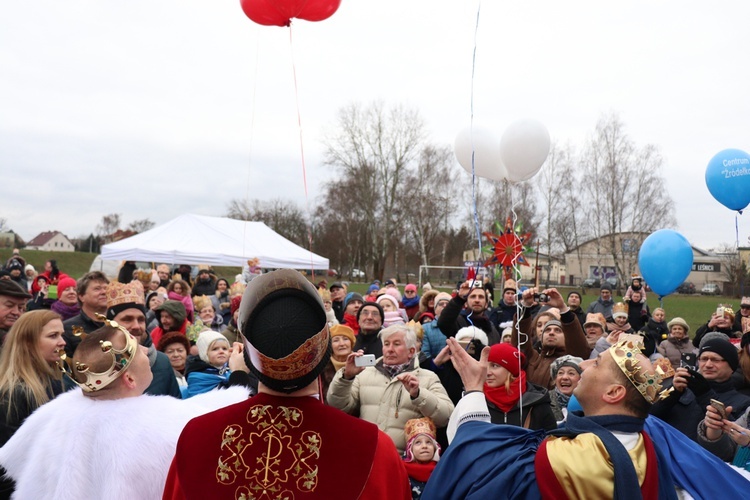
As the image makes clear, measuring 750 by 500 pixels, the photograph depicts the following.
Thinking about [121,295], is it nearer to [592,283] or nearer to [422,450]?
[422,450]

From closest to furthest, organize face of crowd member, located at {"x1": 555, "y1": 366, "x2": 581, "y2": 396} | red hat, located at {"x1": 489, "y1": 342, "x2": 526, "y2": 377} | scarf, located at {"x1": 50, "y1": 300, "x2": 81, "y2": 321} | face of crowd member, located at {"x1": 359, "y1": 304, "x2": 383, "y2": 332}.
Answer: red hat, located at {"x1": 489, "y1": 342, "x2": 526, "y2": 377} → face of crowd member, located at {"x1": 555, "y1": 366, "x2": 581, "y2": 396} → face of crowd member, located at {"x1": 359, "y1": 304, "x2": 383, "y2": 332} → scarf, located at {"x1": 50, "y1": 300, "x2": 81, "y2": 321}

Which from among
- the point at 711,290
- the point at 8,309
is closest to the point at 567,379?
the point at 8,309

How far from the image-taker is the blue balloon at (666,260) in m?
8.75

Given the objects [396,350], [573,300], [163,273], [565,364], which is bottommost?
[565,364]

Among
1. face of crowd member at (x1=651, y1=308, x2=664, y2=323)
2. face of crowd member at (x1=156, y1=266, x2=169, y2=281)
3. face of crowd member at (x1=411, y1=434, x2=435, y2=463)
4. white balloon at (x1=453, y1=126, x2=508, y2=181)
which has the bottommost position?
face of crowd member at (x1=411, y1=434, x2=435, y2=463)

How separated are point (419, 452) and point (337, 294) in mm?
7609

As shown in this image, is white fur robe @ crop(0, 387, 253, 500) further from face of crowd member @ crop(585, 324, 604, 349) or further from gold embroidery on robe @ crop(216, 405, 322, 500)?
face of crowd member @ crop(585, 324, 604, 349)

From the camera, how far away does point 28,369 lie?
3133 millimetres

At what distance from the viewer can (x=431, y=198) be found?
4025 cm

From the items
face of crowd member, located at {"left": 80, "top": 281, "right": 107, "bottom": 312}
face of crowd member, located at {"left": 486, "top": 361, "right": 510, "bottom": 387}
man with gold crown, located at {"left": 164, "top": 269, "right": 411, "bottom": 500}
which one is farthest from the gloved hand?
face of crowd member, located at {"left": 80, "top": 281, "right": 107, "bottom": 312}

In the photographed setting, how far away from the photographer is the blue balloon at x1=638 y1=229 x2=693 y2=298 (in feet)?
28.7

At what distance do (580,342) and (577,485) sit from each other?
349 cm

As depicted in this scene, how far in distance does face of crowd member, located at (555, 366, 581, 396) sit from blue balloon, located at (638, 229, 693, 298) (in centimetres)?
498

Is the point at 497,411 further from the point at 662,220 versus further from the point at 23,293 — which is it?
the point at 662,220
